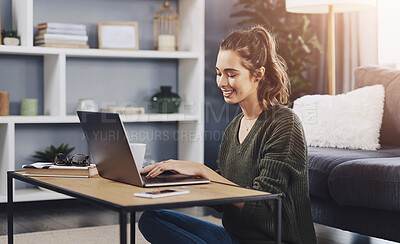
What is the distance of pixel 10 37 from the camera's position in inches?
143

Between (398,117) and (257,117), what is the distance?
1440mm

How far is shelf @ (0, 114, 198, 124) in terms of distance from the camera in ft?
11.8

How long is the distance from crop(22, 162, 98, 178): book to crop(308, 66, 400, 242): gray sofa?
1138mm

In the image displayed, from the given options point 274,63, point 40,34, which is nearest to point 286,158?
point 274,63

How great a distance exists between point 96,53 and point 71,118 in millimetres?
455

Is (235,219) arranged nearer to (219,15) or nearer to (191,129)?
(191,129)

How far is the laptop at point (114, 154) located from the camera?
152 cm

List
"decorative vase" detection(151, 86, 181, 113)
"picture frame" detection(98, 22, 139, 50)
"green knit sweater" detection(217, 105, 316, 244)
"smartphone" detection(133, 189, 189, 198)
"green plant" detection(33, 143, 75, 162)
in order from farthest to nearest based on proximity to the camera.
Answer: "decorative vase" detection(151, 86, 181, 113), "picture frame" detection(98, 22, 139, 50), "green plant" detection(33, 143, 75, 162), "green knit sweater" detection(217, 105, 316, 244), "smartphone" detection(133, 189, 189, 198)

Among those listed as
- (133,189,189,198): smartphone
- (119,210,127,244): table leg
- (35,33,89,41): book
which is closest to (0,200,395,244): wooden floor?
(35,33,89,41): book

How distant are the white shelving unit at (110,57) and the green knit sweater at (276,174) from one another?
7.04 feet

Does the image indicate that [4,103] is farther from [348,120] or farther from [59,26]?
[348,120]

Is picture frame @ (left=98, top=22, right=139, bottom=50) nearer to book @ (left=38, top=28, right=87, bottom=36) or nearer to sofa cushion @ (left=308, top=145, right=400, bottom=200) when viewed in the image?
book @ (left=38, top=28, right=87, bottom=36)

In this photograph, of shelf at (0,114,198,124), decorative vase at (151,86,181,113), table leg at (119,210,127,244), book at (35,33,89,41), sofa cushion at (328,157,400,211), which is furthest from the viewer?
decorative vase at (151,86,181,113)

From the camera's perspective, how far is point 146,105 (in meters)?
4.29
